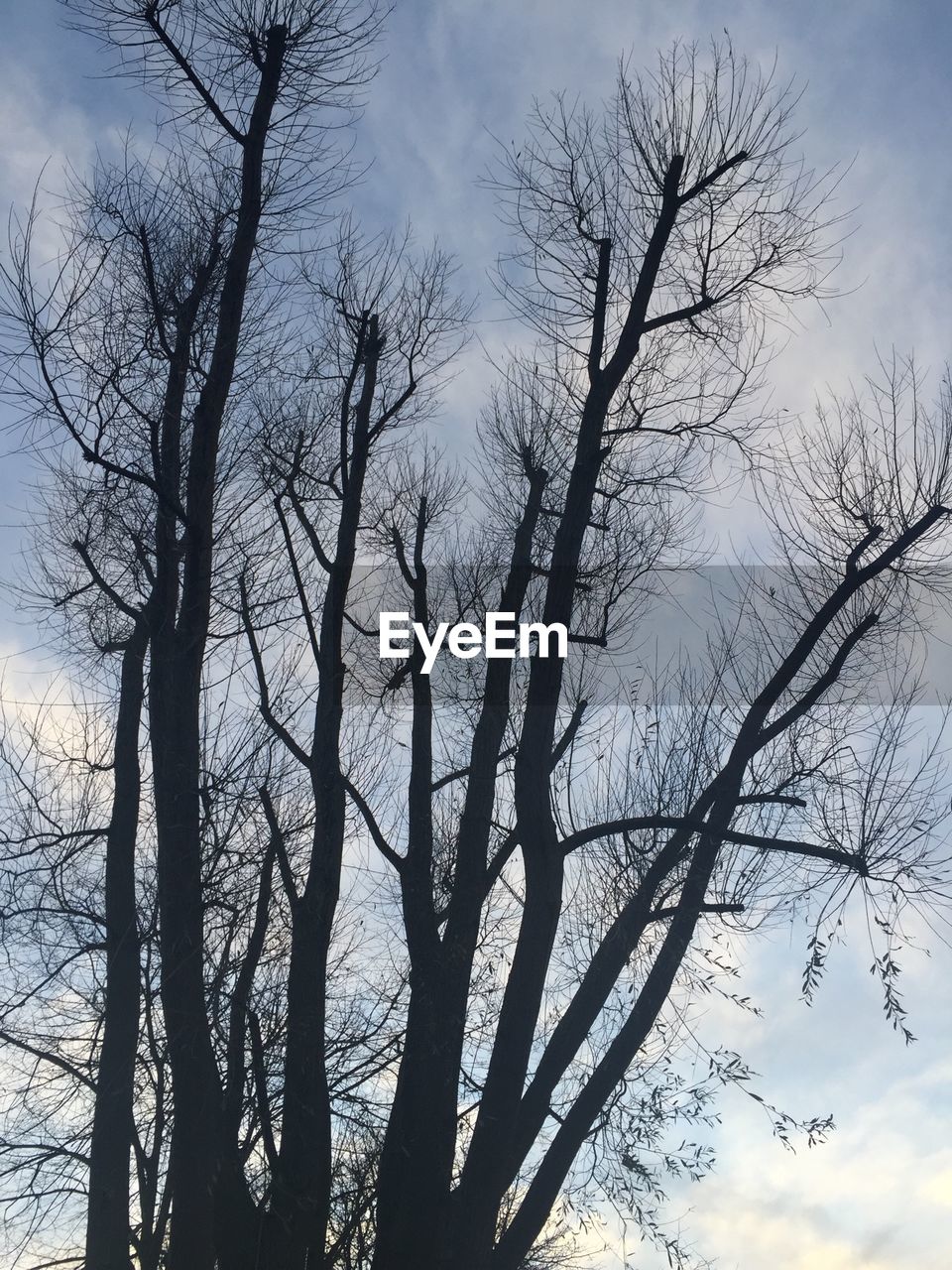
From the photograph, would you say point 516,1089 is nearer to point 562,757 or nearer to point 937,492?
point 562,757

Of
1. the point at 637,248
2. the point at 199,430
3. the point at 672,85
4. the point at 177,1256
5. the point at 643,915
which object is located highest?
the point at 672,85

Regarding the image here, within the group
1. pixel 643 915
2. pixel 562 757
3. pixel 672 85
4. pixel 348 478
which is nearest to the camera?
pixel 643 915

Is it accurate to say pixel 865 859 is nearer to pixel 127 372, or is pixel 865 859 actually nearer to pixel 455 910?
pixel 455 910

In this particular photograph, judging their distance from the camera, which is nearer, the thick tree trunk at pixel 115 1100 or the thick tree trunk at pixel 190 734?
the thick tree trunk at pixel 190 734

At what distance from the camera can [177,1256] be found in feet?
22.1

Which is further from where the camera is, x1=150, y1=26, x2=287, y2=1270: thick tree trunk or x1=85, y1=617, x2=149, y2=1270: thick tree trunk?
x1=85, y1=617, x2=149, y2=1270: thick tree trunk

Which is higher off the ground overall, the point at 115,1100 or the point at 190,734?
the point at 190,734

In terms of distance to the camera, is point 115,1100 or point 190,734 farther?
point 115,1100

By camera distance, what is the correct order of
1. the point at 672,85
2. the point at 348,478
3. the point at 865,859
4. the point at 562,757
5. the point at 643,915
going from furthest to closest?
the point at 348,478
the point at 562,757
the point at 672,85
the point at 643,915
the point at 865,859

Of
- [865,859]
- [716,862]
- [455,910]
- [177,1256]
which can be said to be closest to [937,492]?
[865,859]

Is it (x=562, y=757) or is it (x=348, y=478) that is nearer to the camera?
(x=562, y=757)

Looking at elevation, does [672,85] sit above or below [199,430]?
above

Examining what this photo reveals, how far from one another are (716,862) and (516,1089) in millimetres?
2002

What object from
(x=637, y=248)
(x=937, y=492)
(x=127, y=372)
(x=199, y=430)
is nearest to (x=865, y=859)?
(x=937, y=492)
